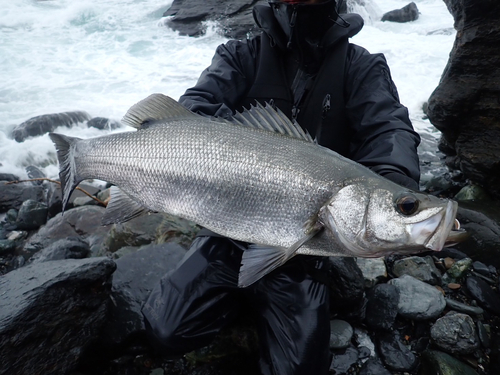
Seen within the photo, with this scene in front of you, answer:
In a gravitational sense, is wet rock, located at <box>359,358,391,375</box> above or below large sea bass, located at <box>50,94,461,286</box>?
below

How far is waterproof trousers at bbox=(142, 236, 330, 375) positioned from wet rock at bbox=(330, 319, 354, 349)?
49cm

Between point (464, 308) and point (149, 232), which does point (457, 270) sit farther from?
point (149, 232)

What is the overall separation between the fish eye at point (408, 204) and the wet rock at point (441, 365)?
1.89m

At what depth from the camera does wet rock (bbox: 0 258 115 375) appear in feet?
9.33

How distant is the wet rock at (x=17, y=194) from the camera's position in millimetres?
7215

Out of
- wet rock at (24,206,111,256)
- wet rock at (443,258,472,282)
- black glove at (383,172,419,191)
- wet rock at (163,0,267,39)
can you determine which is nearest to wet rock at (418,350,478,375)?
wet rock at (443,258,472,282)

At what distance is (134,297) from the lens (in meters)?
Result: 3.69

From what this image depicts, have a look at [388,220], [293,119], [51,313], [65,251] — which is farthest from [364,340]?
[65,251]

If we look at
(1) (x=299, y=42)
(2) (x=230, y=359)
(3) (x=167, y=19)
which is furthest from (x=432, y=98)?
(3) (x=167, y=19)

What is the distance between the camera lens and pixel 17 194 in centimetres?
743

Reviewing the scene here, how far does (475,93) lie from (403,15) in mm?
15539

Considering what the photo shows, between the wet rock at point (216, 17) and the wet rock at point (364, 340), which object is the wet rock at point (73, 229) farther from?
the wet rock at point (216, 17)

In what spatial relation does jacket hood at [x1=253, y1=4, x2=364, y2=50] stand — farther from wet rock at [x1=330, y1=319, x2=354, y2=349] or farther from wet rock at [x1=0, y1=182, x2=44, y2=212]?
wet rock at [x1=0, y1=182, x2=44, y2=212]

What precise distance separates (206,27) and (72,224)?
14.5 metres
